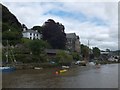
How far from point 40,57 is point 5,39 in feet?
32.1

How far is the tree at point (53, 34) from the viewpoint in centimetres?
7919

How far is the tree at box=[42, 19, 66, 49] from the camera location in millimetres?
79188

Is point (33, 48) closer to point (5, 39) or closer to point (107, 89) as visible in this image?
point (5, 39)

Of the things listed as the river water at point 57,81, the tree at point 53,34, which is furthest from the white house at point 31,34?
the river water at point 57,81

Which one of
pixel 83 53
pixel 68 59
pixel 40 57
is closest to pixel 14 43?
pixel 40 57

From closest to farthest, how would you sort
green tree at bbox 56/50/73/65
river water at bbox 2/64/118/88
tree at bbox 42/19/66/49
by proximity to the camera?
river water at bbox 2/64/118/88
green tree at bbox 56/50/73/65
tree at bbox 42/19/66/49

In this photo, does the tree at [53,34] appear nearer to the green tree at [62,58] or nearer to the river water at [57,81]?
the green tree at [62,58]

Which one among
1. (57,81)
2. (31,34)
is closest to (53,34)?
(31,34)

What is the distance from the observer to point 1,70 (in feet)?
139

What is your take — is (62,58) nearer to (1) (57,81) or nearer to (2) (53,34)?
(2) (53,34)

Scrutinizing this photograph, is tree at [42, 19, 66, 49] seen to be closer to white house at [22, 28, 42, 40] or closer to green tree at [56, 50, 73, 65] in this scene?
white house at [22, 28, 42, 40]

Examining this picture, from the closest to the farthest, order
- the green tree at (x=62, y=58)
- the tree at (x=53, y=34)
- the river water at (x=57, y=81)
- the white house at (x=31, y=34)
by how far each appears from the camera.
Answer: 1. the river water at (x=57, y=81)
2. the green tree at (x=62, y=58)
3. the tree at (x=53, y=34)
4. the white house at (x=31, y=34)

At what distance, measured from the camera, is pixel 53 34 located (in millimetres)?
79312

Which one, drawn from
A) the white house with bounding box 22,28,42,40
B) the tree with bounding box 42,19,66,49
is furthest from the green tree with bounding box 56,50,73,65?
the white house with bounding box 22,28,42,40
